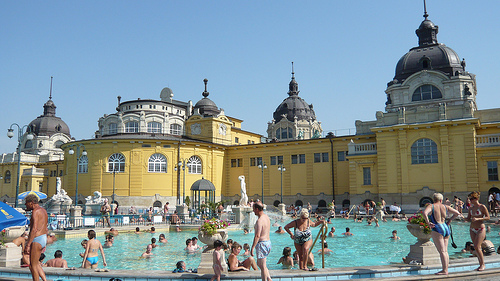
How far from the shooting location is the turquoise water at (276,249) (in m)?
14.7

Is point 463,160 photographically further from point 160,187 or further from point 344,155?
point 160,187

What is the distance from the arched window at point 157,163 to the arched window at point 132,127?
607 centimetres

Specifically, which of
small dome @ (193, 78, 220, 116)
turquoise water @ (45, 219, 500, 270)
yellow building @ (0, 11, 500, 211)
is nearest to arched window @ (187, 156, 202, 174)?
yellow building @ (0, 11, 500, 211)

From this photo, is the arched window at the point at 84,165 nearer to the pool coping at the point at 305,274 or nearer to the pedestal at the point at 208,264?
the pool coping at the point at 305,274

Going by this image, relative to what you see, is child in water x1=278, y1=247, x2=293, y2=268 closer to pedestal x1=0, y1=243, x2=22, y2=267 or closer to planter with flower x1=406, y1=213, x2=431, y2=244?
planter with flower x1=406, y1=213, x2=431, y2=244

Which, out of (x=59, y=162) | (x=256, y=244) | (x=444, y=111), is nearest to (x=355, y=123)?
(x=444, y=111)

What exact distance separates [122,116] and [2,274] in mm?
41503

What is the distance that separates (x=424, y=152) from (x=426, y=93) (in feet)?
24.5

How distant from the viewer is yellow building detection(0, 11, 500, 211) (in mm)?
35438

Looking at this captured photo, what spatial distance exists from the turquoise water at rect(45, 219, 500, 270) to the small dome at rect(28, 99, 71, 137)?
63547mm

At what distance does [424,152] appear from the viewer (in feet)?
120

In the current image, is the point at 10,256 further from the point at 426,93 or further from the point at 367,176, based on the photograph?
the point at 426,93

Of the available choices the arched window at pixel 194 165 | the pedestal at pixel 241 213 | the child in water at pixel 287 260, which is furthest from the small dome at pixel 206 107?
the child in water at pixel 287 260

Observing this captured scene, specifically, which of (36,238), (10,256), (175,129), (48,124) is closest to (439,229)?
(36,238)
